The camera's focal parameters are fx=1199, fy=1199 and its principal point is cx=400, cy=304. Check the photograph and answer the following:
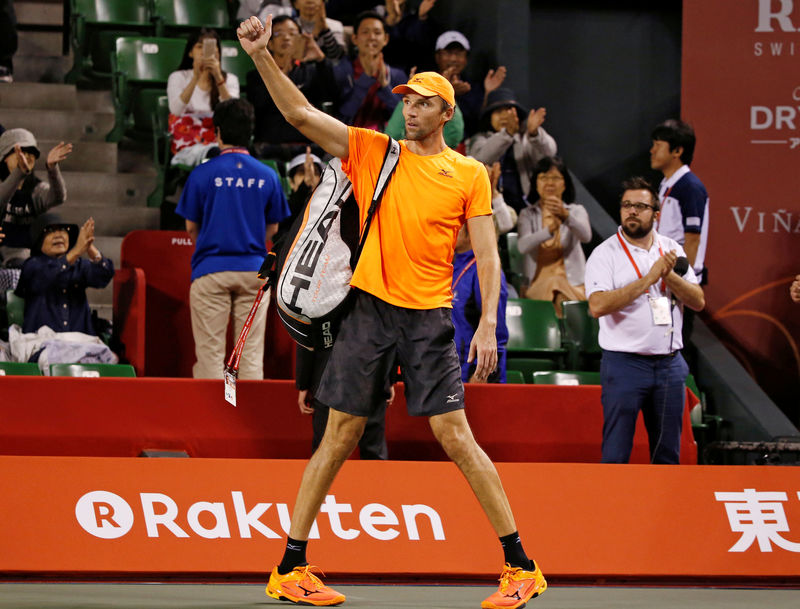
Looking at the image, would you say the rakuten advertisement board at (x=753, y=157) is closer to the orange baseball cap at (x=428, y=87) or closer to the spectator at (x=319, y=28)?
the spectator at (x=319, y=28)

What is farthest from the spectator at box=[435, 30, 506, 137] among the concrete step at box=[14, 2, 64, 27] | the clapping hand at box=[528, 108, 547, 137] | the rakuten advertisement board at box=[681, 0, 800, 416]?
the concrete step at box=[14, 2, 64, 27]

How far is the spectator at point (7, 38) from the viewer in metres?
10.3

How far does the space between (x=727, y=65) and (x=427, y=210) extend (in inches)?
207

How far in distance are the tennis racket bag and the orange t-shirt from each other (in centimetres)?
5

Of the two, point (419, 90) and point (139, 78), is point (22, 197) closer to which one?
point (139, 78)

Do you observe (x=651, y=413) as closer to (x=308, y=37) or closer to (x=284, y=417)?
(x=284, y=417)

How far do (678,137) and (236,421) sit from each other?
389cm

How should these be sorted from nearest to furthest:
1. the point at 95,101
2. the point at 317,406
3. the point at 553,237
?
1. the point at 317,406
2. the point at 553,237
3. the point at 95,101

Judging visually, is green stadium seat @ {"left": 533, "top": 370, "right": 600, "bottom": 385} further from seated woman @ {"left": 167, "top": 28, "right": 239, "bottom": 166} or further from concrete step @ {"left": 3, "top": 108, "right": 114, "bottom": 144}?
concrete step @ {"left": 3, "top": 108, "right": 114, "bottom": 144}

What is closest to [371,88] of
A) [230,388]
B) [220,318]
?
[220,318]

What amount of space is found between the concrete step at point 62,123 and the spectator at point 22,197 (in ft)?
6.53

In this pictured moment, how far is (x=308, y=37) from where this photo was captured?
1009 centimetres

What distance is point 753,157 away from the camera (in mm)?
9102

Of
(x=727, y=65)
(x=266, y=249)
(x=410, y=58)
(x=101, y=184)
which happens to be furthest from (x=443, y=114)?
(x=410, y=58)
